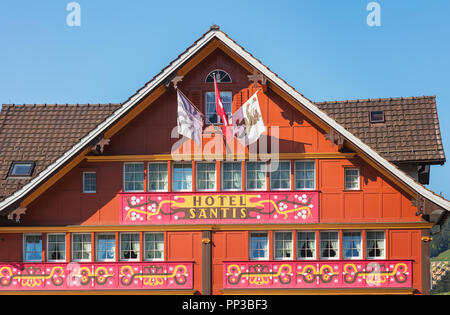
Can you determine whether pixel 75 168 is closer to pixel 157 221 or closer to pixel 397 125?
pixel 157 221

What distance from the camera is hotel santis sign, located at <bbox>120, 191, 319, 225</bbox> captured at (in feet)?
81.0

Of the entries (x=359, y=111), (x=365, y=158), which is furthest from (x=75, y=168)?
(x=359, y=111)

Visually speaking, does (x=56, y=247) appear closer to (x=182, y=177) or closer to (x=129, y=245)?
(x=129, y=245)

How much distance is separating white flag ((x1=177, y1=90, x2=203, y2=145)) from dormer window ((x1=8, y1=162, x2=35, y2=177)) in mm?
6422

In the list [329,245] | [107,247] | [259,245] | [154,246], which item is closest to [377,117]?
[329,245]

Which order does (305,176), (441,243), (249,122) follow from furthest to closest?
(441,243) → (305,176) → (249,122)

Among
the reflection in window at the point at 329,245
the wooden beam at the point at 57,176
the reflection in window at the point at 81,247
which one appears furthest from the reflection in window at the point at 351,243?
the wooden beam at the point at 57,176

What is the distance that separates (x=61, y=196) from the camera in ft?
82.3

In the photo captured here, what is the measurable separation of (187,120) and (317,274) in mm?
6709

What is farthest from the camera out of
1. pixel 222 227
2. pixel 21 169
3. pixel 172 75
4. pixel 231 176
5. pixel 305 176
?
pixel 21 169

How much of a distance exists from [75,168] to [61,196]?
3.49ft

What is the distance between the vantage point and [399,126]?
1118 inches

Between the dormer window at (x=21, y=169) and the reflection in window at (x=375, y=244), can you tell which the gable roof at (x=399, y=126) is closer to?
the reflection in window at (x=375, y=244)

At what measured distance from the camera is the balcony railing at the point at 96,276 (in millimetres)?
24672
